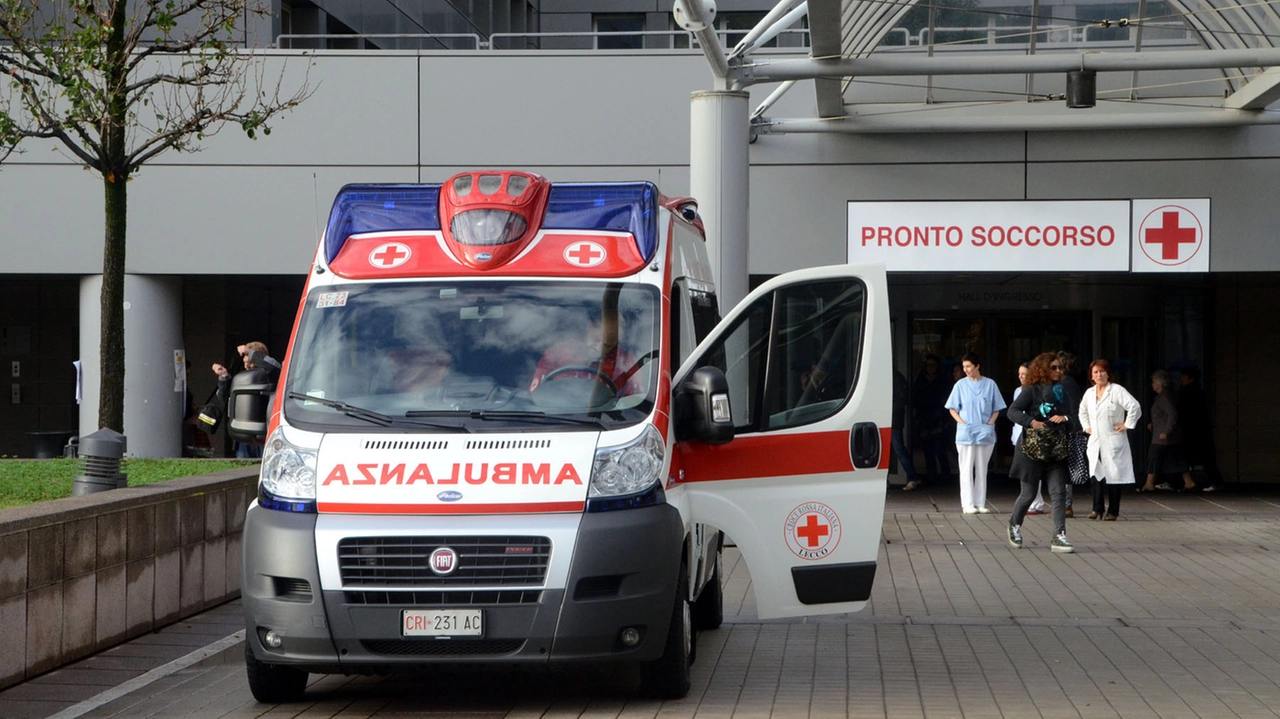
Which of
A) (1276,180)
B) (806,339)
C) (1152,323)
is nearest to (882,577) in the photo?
(806,339)

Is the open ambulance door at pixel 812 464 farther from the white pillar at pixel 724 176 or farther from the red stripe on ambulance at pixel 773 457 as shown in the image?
the white pillar at pixel 724 176

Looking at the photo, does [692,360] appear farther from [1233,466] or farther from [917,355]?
[1233,466]

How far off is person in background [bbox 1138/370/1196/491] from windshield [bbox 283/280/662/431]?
13.6 meters

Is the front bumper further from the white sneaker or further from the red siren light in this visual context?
the white sneaker

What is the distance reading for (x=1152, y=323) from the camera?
20.9 meters

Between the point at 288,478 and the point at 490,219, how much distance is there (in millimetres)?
1577

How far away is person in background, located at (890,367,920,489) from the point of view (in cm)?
1898

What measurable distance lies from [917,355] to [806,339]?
13788 millimetres

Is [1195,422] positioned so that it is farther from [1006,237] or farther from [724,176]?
[724,176]

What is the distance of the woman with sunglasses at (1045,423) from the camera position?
42.8 feet

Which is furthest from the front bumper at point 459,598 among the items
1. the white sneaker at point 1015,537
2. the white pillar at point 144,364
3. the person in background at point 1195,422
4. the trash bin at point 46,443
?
the person in background at point 1195,422

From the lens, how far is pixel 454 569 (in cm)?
640

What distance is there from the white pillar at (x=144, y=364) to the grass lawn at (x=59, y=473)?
4182 mm

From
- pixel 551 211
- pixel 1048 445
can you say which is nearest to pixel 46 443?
pixel 1048 445
